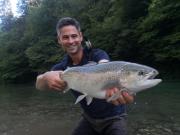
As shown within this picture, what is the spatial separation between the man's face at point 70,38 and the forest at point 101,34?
28658 millimetres

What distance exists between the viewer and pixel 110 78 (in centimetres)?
443

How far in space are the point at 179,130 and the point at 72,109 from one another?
22.7 ft

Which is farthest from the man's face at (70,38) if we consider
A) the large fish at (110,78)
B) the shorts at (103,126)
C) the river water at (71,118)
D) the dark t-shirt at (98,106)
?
the river water at (71,118)

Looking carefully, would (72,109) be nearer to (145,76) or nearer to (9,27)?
(145,76)

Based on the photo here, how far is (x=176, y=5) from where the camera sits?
35312 mm

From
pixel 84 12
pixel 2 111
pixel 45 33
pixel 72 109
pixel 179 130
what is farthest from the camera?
pixel 45 33

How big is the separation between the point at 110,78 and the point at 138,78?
318mm

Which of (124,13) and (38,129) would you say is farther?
(124,13)

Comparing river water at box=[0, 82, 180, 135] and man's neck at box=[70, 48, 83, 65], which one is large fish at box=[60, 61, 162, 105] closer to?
man's neck at box=[70, 48, 83, 65]

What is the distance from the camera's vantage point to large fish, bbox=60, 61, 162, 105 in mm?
4297

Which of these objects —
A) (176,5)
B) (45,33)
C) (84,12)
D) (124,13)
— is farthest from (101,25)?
(45,33)

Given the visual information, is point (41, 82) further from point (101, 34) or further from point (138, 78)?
point (101, 34)

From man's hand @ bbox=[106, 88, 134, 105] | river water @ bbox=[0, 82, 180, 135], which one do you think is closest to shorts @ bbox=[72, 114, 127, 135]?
man's hand @ bbox=[106, 88, 134, 105]

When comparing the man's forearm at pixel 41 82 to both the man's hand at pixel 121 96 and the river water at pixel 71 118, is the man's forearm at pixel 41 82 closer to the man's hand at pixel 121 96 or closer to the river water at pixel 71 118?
the man's hand at pixel 121 96
